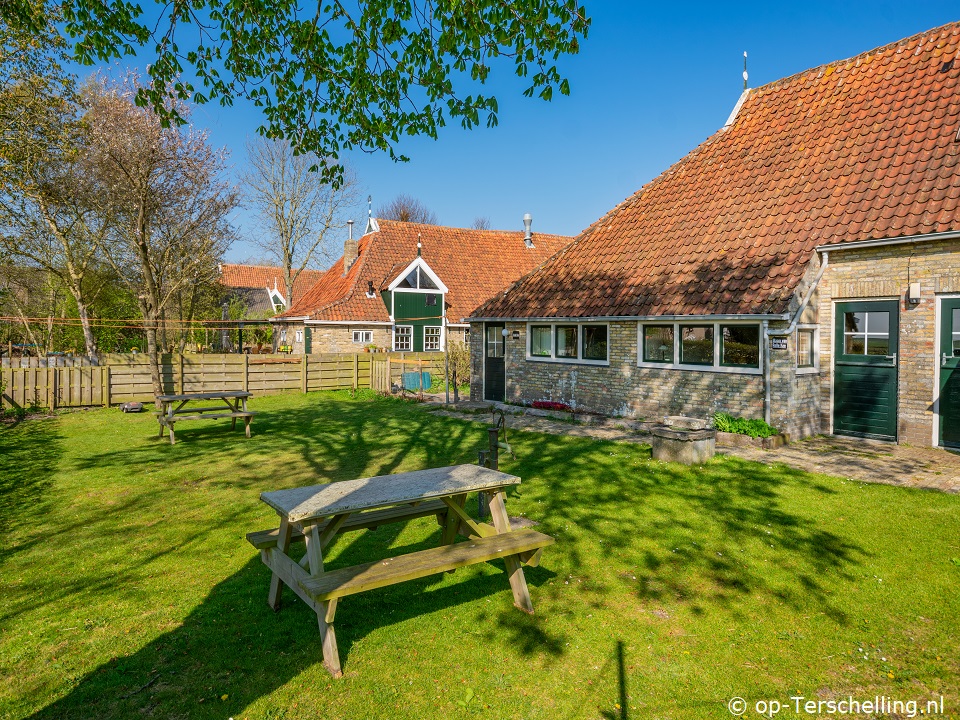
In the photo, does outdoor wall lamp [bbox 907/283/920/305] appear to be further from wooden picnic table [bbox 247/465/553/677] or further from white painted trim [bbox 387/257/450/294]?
white painted trim [bbox 387/257/450/294]

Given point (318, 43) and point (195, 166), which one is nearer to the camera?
point (318, 43)

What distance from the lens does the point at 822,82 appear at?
14.7 meters

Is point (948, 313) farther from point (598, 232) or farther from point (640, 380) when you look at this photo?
point (598, 232)

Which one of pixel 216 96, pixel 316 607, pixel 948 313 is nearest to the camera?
pixel 316 607

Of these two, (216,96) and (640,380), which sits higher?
(216,96)

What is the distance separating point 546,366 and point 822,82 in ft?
33.1

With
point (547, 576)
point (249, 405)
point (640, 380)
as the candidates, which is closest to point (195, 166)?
point (249, 405)

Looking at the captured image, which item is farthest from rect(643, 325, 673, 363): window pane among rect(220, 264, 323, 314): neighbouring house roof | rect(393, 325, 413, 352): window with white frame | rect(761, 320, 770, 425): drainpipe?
rect(220, 264, 323, 314): neighbouring house roof

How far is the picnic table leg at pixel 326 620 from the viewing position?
12.6ft

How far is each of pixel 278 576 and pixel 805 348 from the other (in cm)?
1110

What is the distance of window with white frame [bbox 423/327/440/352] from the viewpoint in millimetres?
31328

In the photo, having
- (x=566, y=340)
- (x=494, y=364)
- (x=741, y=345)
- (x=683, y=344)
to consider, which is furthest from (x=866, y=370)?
(x=494, y=364)

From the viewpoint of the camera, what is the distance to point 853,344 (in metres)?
11.8

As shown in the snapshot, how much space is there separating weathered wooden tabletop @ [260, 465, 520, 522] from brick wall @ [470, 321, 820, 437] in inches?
329
